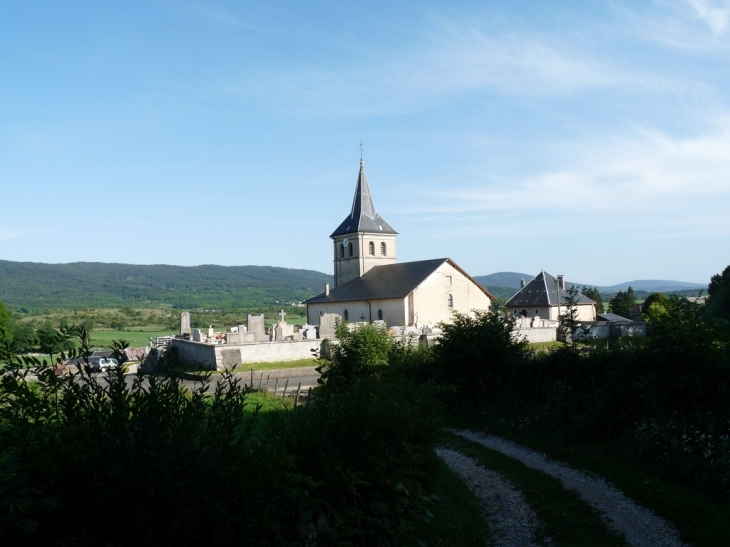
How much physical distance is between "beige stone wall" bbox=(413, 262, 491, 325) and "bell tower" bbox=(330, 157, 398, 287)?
30.9ft

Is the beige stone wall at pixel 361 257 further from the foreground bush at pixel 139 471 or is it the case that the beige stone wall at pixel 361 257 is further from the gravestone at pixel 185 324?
the foreground bush at pixel 139 471

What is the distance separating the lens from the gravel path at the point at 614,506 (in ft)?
32.3

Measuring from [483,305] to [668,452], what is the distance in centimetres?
4315

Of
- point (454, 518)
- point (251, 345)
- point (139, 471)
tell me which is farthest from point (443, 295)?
point (139, 471)

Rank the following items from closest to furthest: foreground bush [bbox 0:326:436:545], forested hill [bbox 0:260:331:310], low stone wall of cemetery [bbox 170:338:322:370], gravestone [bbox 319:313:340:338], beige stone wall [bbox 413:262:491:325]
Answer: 1. foreground bush [bbox 0:326:436:545]
2. low stone wall of cemetery [bbox 170:338:322:370]
3. gravestone [bbox 319:313:340:338]
4. beige stone wall [bbox 413:262:491:325]
5. forested hill [bbox 0:260:331:310]

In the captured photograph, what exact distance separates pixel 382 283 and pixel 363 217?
908cm

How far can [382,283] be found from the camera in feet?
180

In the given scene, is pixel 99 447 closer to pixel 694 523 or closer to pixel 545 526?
pixel 545 526

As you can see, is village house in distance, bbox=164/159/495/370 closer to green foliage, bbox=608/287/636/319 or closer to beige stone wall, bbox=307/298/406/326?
beige stone wall, bbox=307/298/406/326

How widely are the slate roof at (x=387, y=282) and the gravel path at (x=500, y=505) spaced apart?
3644cm

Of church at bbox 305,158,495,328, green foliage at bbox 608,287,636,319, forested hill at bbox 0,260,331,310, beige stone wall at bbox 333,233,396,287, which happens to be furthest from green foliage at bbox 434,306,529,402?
forested hill at bbox 0,260,331,310

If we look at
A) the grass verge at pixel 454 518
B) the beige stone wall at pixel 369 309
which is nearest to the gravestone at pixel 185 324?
the beige stone wall at pixel 369 309

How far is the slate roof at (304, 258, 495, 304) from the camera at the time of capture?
52000 millimetres

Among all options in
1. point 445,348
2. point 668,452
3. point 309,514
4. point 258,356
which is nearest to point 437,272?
point 258,356
